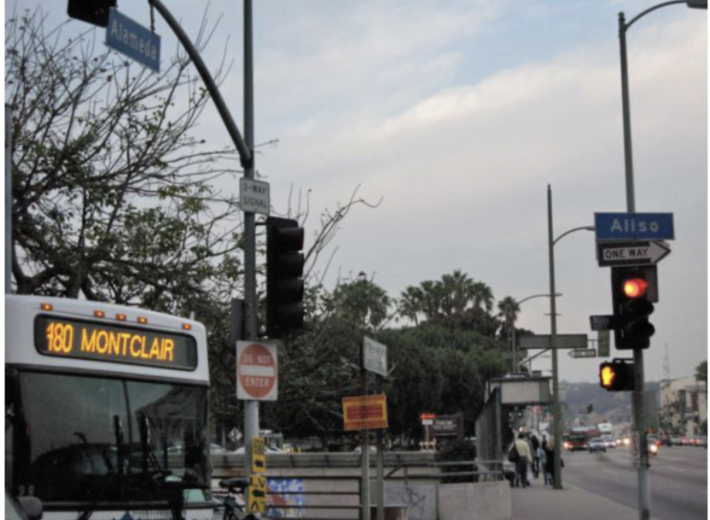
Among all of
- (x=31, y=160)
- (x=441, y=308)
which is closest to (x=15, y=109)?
(x=31, y=160)

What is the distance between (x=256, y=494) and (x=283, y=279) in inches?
87.4

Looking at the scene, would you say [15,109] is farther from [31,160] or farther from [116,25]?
[116,25]

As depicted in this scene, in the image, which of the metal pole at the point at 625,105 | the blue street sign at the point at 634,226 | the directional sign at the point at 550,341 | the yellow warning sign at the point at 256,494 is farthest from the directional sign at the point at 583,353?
the yellow warning sign at the point at 256,494

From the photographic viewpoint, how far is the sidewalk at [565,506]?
79.9ft

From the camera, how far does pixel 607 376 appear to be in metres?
16.8

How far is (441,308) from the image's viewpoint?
105 metres

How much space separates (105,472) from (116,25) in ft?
14.7

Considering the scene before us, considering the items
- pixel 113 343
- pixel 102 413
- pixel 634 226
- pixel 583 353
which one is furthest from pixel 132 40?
pixel 583 353

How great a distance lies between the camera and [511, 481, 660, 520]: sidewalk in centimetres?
2434

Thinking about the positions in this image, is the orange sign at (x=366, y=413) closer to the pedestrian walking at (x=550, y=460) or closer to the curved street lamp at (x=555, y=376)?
the curved street lamp at (x=555, y=376)

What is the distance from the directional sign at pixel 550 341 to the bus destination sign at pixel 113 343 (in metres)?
20.4

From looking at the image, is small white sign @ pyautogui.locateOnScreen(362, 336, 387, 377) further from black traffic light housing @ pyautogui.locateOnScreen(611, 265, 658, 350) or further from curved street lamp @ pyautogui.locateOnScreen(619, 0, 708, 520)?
curved street lamp @ pyautogui.locateOnScreen(619, 0, 708, 520)

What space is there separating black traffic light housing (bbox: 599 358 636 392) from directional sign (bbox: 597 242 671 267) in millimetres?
1396

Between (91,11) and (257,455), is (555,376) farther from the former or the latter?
(91,11)
